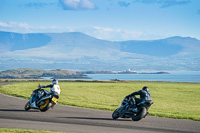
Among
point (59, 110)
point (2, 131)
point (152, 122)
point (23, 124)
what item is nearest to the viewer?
point (2, 131)

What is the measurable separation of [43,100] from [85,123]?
5.15 metres

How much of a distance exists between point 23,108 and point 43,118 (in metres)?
4.81

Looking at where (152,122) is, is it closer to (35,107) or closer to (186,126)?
(186,126)

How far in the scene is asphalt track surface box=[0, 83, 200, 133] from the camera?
16.2m

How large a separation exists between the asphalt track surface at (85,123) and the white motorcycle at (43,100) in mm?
436

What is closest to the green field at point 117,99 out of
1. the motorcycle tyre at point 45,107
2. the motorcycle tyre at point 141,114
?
the motorcycle tyre at point 141,114

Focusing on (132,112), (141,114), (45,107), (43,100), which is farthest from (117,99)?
(141,114)

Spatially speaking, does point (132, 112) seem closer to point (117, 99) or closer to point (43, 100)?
point (43, 100)

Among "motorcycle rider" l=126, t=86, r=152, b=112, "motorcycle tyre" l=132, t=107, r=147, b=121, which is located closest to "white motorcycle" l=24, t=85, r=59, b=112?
"motorcycle rider" l=126, t=86, r=152, b=112

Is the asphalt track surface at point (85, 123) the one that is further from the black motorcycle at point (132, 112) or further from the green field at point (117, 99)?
the green field at point (117, 99)

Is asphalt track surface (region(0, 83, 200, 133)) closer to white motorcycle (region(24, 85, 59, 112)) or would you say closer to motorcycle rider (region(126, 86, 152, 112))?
white motorcycle (region(24, 85, 59, 112))

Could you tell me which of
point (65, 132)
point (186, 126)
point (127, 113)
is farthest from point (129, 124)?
point (65, 132)

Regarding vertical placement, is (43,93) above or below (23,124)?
above

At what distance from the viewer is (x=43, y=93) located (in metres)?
22.3
